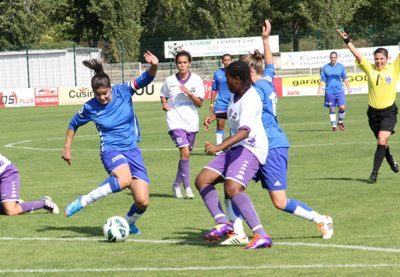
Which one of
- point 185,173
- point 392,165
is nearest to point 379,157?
point 392,165

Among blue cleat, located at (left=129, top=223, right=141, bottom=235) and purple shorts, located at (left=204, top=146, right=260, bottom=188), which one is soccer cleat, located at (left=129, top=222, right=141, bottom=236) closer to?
blue cleat, located at (left=129, top=223, right=141, bottom=235)

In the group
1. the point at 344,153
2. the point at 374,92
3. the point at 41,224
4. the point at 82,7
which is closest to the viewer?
the point at 41,224

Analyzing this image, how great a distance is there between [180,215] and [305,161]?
6747 millimetres

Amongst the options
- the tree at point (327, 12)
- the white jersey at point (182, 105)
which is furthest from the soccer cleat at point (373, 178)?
the tree at point (327, 12)

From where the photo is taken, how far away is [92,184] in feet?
52.3

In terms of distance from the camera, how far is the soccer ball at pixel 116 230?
397 inches

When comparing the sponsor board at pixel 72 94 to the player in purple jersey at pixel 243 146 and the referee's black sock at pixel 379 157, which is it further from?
the player in purple jersey at pixel 243 146

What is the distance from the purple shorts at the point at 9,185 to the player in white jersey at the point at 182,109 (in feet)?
8.61

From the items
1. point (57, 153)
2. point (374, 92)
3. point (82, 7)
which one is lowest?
point (57, 153)

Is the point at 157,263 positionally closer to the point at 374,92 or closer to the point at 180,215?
the point at 180,215

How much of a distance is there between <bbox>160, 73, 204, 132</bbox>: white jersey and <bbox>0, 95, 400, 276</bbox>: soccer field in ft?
3.69

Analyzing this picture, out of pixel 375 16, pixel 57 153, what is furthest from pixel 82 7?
pixel 57 153

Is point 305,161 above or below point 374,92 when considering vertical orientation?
below

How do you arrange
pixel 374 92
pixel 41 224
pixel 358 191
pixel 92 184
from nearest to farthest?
1. pixel 41 224
2. pixel 358 191
3. pixel 374 92
4. pixel 92 184
